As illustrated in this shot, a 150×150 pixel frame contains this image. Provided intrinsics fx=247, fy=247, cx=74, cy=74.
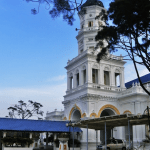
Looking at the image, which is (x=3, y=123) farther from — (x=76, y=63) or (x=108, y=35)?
(x=108, y=35)

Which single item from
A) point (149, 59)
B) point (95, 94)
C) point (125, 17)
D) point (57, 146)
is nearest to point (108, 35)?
point (125, 17)

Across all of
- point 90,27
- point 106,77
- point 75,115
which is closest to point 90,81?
point 106,77

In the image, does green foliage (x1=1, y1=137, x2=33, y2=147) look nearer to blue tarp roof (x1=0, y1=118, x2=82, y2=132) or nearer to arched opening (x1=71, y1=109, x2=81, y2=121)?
blue tarp roof (x1=0, y1=118, x2=82, y2=132)

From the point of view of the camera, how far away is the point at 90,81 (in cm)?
3103

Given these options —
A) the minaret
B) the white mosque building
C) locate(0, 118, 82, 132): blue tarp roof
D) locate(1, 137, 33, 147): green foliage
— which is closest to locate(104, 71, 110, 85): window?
the white mosque building

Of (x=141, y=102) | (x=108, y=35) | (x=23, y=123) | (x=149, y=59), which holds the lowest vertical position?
(x=23, y=123)

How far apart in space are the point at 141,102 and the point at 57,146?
11.4 m

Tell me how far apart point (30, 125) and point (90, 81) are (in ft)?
29.7

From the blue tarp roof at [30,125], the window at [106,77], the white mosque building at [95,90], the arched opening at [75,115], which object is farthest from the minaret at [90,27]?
the blue tarp roof at [30,125]

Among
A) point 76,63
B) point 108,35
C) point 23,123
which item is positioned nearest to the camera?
point 108,35

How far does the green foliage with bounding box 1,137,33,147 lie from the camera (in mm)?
26153

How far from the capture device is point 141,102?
29734 mm

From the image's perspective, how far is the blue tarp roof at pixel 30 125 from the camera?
2676cm

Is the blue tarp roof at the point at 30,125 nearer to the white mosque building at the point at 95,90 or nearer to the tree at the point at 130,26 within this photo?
the white mosque building at the point at 95,90
